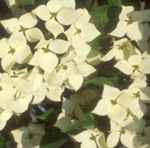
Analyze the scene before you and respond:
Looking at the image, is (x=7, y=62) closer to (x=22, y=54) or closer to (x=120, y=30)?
(x=22, y=54)

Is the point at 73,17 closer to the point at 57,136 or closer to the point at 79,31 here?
the point at 79,31

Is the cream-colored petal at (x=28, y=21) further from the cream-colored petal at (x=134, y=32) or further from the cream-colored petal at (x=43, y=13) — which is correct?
the cream-colored petal at (x=134, y=32)

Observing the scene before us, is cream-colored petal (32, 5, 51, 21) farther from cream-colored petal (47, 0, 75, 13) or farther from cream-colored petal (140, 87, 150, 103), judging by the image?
cream-colored petal (140, 87, 150, 103)

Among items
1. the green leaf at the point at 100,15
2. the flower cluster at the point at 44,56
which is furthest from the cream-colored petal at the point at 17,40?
the green leaf at the point at 100,15

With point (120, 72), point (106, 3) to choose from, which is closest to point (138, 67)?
point (120, 72)

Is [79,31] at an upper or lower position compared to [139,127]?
upper

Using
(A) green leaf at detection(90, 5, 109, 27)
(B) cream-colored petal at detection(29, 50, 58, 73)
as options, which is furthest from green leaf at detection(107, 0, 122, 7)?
(B) cream-colored petal at detection(29, 50, 58, 73)

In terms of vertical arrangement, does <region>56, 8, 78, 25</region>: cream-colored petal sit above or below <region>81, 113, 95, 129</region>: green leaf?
above
